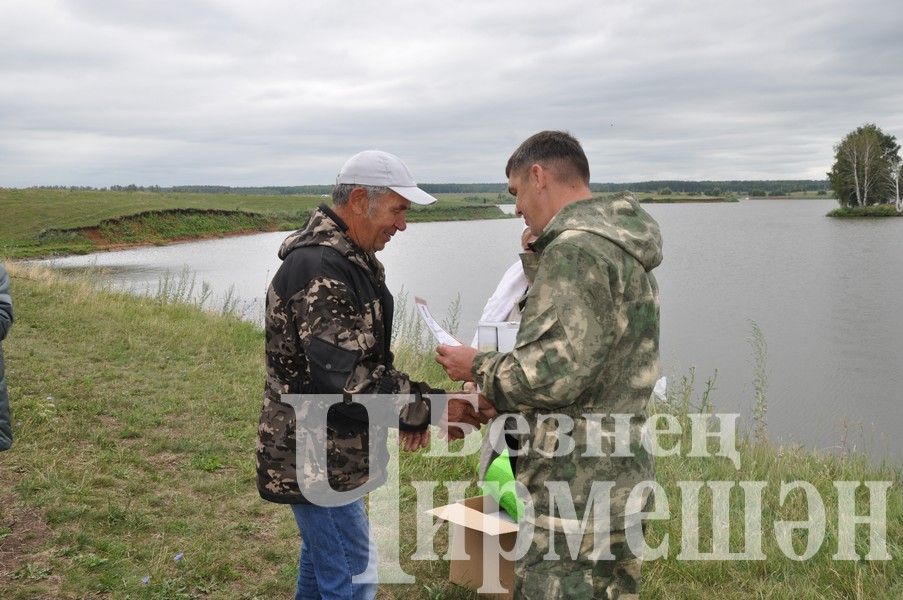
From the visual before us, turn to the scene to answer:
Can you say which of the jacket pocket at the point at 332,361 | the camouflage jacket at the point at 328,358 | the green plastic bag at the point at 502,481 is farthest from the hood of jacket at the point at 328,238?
the green plastic bag at the point at 502,481

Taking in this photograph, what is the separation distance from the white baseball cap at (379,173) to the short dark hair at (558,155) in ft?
1.42

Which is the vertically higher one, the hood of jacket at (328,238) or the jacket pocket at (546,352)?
the hood of jacket at (328,238)

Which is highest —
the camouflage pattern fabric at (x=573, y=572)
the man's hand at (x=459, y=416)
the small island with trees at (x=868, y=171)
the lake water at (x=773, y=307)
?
the small island with trees at (x=868, y=171)

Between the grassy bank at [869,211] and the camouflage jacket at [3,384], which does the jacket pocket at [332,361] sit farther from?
the grassy bank at [869,211]

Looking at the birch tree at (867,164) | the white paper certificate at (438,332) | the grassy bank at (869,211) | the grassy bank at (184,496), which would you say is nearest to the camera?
the white paper certificate at (438,332)

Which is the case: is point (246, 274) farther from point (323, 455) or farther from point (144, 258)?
point (323, 455)

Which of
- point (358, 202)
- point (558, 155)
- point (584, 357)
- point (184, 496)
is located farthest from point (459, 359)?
point (184, 496)

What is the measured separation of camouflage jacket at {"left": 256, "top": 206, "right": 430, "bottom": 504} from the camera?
2.59 m

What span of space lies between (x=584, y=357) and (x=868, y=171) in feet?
240

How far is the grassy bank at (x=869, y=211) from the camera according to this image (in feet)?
203

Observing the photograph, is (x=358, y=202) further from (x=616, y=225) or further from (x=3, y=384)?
(x=3, y=384)

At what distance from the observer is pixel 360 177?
280cm

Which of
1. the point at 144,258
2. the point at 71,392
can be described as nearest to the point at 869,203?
the point at 144,258

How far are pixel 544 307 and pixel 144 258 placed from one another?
Result: 3878cm
